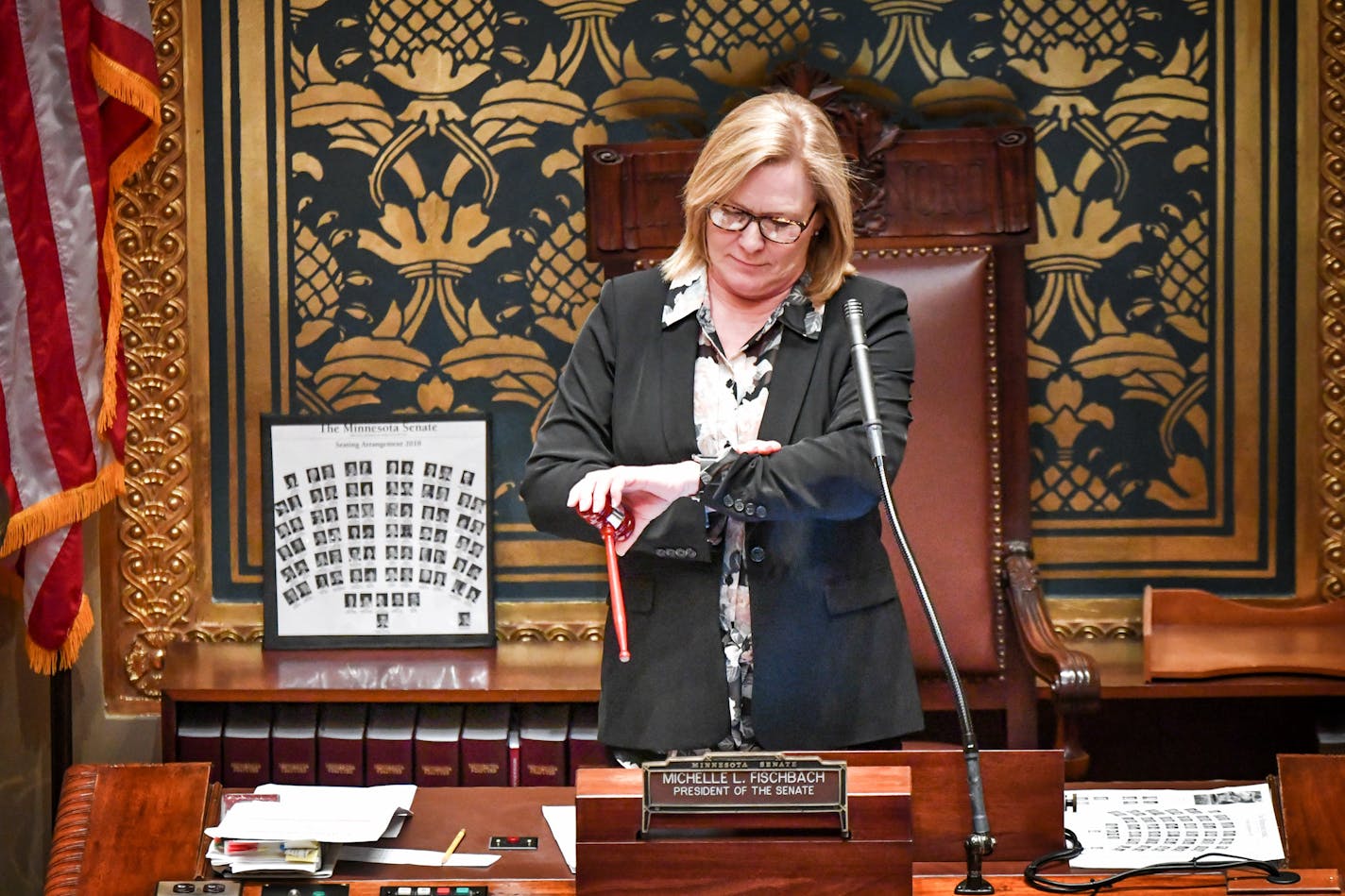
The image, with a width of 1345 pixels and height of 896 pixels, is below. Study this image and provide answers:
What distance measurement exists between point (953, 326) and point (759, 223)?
1.32m

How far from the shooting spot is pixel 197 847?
69.0 inches

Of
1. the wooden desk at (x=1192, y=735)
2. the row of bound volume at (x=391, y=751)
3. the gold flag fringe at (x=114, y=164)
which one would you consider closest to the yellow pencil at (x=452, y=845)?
the row of bound volume at (x=391, y=751)

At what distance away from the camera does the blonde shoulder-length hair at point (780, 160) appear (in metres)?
1.94

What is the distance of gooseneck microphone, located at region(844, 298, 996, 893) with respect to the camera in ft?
5.06

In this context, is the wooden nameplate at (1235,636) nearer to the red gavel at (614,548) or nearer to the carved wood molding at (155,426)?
the red gavel at (614,548)

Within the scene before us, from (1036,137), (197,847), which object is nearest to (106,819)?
(197,847)

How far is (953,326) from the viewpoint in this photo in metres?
3.19

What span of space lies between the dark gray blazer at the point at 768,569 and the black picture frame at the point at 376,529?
1.50 m

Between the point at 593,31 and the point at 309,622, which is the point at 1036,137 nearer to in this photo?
the point at 593,31

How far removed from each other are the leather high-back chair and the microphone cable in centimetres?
137

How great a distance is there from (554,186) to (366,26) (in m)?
0.55

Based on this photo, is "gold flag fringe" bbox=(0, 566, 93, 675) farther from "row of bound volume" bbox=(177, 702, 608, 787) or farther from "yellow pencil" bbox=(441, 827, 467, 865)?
"yellow pencil" bbox=(441, 827, 467, 865)

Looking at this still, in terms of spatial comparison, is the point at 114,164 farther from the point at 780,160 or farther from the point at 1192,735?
the point at 1192,735

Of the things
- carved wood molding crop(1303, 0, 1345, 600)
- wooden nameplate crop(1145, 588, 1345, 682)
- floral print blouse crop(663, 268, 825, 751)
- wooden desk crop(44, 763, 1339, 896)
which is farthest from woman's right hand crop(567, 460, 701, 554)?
carved wood molding crop(1303, 0, 1345, 600)
